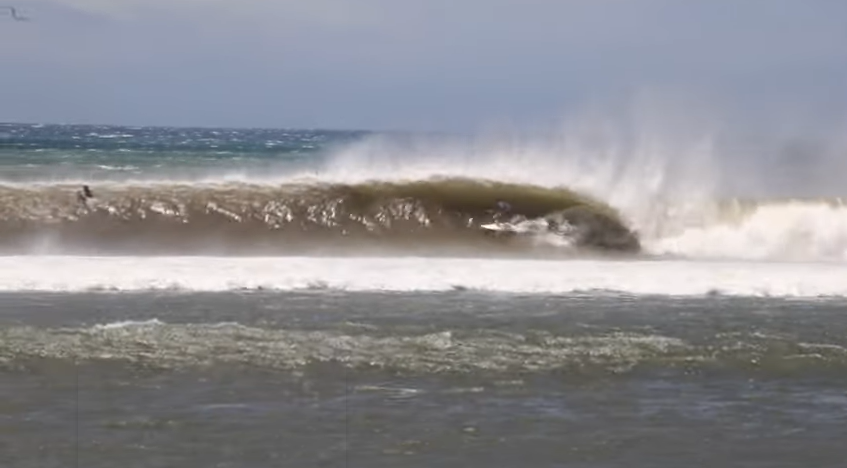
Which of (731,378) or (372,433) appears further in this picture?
(731,378)

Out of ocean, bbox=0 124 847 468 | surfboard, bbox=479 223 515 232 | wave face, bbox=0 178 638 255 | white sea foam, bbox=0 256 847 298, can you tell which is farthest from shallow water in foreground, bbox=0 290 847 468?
surfboard, bbox=479 223 515 232

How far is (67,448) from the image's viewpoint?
748cm

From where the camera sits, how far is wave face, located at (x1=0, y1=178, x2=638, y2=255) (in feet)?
64.9

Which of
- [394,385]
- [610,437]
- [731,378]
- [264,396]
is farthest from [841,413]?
[264,396]

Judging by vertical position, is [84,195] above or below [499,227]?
above

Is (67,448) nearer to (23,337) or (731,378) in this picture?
(23,337)

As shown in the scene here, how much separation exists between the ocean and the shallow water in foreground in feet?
0.10

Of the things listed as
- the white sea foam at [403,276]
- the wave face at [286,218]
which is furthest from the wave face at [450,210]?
the white sea foam at [403,276]

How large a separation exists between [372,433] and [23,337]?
419cm

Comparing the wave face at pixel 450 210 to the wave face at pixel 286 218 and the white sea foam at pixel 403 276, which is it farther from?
the white sea foam at pixel 403 276

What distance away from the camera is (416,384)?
9.20 m

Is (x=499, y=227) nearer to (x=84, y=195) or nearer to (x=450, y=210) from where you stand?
(x=450, y=210)

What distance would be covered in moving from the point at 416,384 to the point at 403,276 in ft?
20.2

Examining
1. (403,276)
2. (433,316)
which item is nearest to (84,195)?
(403,276)
